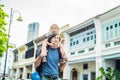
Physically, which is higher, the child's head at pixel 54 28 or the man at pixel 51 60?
the child's head at pixel 54 28

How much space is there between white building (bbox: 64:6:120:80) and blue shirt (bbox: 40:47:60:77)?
13.4m

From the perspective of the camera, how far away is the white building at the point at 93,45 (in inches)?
683

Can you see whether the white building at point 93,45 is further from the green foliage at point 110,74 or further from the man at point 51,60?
the man at point 51,60

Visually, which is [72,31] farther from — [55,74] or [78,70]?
[55,74]

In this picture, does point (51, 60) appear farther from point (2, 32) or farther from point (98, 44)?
point (98, 44)

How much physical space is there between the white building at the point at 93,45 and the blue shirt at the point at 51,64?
13377 millimetres

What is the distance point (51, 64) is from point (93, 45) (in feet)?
52.3

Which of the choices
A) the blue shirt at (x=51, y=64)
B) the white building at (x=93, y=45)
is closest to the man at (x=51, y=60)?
the blue shirt at (x=51, y=64)

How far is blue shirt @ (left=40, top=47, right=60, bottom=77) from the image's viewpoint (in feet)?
12.4

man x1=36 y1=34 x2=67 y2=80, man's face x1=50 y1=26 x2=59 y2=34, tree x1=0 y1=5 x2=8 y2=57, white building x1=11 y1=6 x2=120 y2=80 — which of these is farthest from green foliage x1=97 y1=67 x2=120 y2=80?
man's face x1=50 y1=26 x2=59 y2=34

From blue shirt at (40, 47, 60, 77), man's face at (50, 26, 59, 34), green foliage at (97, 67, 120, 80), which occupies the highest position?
man's face at (50, 26, 59, 34)

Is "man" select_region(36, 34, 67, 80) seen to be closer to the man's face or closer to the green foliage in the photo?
the man's face

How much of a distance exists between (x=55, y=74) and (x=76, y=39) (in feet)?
61.6

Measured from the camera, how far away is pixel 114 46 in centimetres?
1708
